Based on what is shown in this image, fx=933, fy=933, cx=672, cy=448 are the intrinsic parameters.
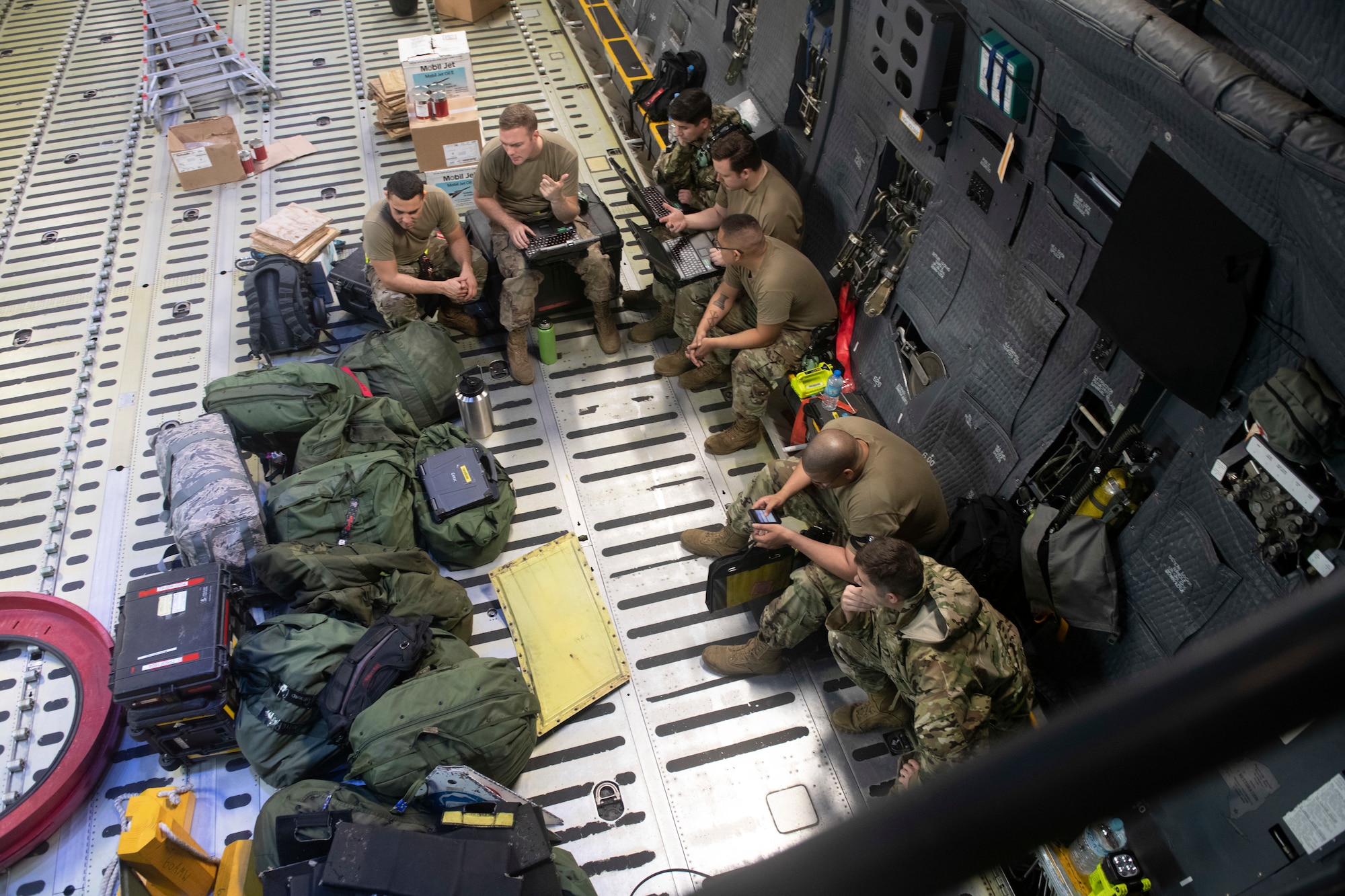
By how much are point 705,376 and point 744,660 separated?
6.69 feet

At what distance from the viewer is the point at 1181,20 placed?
10.4 feet

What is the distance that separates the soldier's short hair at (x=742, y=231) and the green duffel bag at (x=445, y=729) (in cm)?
257

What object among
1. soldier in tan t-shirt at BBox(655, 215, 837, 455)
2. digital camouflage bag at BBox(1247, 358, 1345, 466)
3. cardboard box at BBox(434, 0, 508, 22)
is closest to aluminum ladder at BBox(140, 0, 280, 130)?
cardboard box at BBox(434, 0, 508, 22)

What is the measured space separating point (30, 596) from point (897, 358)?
15.4 feet

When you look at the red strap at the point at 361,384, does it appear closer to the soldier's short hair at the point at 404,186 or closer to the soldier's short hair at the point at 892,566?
the soldier's short hair at the point at 404,186

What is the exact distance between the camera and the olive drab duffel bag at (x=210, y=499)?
14.7 ft

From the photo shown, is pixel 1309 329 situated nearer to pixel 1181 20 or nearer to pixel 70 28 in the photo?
pixel 1181 20

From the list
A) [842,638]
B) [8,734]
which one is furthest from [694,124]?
[8,734]

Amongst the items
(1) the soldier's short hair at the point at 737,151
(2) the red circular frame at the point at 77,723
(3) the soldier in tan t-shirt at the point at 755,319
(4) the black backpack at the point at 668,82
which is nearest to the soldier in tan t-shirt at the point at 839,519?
(3) the soldier in tan t-shirt at the point at 755,319

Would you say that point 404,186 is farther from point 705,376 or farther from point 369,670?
point 369,670

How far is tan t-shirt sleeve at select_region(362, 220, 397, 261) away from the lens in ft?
18.2

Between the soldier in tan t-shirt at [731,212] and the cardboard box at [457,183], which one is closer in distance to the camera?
the soldier in tan t-shirt at [731,212]

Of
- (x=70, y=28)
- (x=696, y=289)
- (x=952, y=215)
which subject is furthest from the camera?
(x=70, y=28)

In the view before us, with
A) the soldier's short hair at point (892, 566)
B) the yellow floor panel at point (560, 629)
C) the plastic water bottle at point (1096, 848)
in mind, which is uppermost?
the soldier's short hair at point (892, 566)
